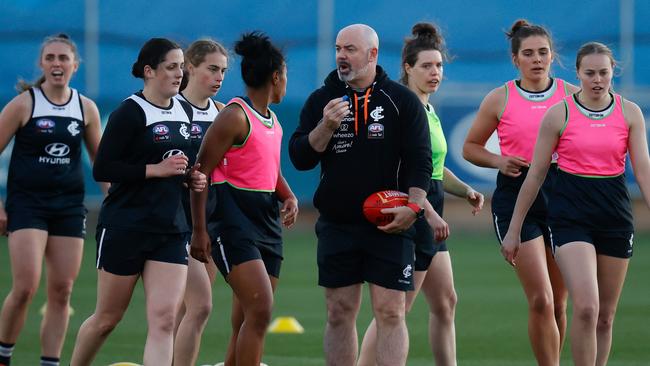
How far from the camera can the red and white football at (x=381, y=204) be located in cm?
805

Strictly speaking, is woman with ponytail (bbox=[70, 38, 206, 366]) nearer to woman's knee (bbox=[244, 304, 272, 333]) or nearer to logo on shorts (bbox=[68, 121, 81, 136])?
woman's knee (bbox=[244, 304, 272, 333])

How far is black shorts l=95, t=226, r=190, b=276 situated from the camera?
27.8ft

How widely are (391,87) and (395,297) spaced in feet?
4.16

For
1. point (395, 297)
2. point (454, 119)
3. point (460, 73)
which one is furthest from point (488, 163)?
point (460, 73)

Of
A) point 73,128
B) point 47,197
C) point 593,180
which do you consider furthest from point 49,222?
point 593,180

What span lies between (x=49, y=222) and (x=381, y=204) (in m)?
3.04

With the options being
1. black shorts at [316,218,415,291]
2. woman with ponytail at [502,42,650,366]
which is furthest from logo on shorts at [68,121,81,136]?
woman with ponytail at [502,42,650,366]

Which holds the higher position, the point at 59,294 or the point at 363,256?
the point at 363,256

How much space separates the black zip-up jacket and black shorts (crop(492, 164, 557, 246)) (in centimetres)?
153

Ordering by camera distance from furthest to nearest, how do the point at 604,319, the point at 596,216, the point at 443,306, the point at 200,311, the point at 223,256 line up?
the point at 443,306 → the point at 200,311 → the point at 604,319 → the point at 596,216 → the point at 223,256

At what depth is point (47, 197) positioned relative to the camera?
9930mm

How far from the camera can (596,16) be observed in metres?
28.6

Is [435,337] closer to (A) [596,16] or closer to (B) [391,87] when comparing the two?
(B) [391,87]

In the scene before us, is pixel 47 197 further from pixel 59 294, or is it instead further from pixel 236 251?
pixel 236 251
